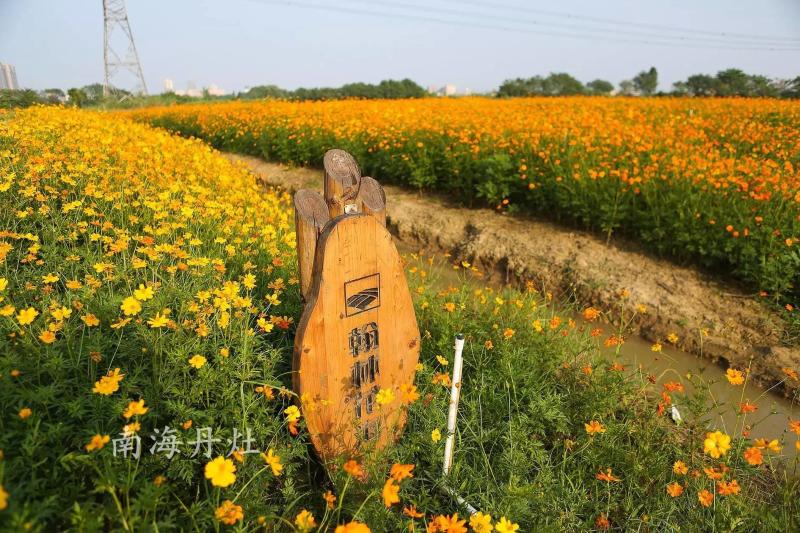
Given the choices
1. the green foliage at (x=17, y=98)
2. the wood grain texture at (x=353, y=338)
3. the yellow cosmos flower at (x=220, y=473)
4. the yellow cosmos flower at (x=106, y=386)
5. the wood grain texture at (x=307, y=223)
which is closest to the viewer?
the yellow cosmos flower at (x=220, y=473)

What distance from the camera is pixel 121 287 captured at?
229cm

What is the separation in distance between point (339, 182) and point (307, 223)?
211 mm

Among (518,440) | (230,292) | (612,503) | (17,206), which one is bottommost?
(612,503)

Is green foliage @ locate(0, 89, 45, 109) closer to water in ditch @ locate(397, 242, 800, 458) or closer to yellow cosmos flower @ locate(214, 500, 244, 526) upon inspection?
water in ditch @ locate(397, 242, 800, 458)

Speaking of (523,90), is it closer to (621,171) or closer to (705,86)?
(705,86)

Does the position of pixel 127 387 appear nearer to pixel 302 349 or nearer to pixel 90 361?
pixel 90 361

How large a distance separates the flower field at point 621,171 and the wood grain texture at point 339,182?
3.39 metres

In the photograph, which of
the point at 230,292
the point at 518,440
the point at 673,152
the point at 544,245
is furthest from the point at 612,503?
the point at 673,152

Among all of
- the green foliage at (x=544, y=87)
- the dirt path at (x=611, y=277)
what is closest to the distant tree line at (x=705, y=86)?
the green foliage at (x=544, y=87)

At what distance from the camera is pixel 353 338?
6.14 ft

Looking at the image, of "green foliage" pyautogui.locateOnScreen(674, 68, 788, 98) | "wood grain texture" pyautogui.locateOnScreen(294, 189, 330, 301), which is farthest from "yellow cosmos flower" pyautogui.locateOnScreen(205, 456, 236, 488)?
"green foliage" pyautogui.locateOnScreen(674, 68, 788, 98)

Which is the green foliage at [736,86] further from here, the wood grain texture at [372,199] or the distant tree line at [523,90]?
the wood grain texture at [372,199]

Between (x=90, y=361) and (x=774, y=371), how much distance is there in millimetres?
4004

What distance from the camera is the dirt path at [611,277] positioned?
360 cm
